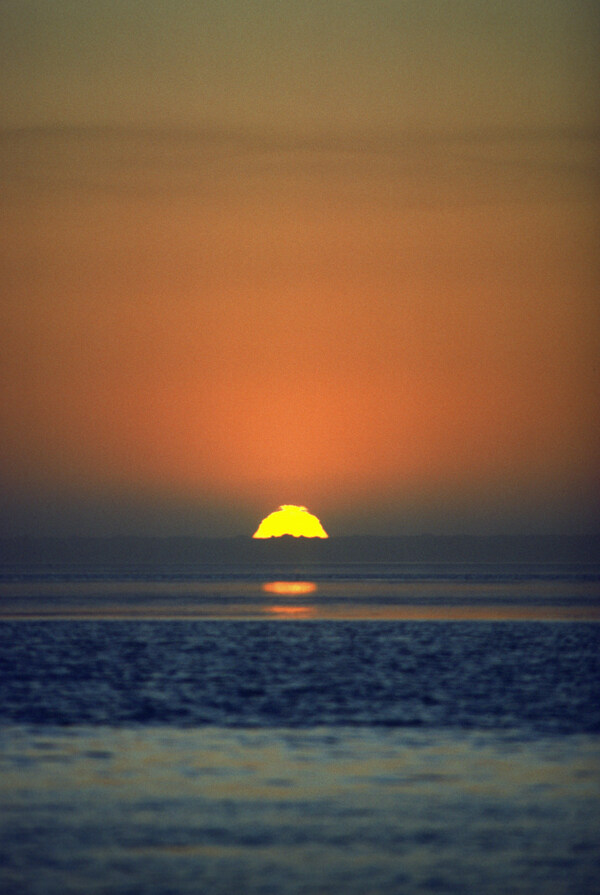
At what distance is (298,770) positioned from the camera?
24.2m

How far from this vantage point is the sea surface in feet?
57.0

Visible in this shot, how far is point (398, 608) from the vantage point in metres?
93.1

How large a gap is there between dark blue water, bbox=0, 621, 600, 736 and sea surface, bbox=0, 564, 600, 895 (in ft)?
0.50

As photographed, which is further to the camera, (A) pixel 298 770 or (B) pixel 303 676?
(B) pixel 303 676

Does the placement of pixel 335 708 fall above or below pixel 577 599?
below

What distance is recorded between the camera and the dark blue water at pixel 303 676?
32.5 metres

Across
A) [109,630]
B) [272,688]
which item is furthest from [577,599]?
[272,688]

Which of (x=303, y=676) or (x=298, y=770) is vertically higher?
(x=303, y=676)

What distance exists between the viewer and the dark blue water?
1278 inches

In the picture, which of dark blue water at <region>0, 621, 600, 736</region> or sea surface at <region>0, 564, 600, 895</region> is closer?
sea surface at <region>0, 564, 600, 895</region>

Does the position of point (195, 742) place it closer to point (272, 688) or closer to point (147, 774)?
point (147, 774)

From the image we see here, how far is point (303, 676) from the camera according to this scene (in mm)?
43625

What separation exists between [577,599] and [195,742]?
87699mm

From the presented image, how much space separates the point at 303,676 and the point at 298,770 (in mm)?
19474
